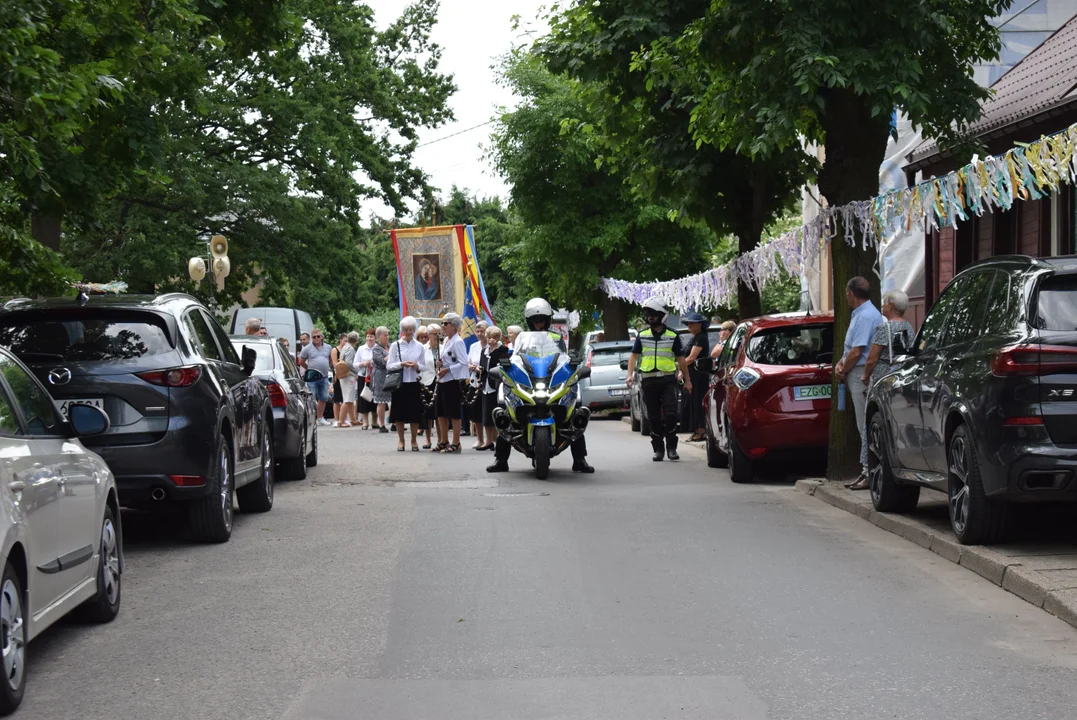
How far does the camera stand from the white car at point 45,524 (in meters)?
5.88

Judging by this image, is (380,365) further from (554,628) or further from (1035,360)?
(554,628)

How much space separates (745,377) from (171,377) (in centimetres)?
669

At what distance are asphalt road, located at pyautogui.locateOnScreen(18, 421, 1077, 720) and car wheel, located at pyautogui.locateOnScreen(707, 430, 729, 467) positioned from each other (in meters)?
5.01

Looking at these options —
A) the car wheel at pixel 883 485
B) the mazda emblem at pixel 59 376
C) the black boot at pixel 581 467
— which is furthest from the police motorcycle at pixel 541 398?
the mazda emblem at pixel 59 376

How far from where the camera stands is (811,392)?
15.2m

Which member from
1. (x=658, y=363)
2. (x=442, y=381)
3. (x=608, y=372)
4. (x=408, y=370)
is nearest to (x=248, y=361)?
(x=658, y=363)

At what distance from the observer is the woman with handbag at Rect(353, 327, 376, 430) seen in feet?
92.9


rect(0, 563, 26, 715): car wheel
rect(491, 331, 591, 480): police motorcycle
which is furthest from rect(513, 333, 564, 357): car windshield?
rect(0, 563, 26, 715): car wheel

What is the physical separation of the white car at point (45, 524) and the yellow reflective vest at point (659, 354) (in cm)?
1100

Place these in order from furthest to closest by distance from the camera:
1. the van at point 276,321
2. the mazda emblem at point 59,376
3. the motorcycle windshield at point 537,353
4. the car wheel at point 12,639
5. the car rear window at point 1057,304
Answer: the van at point 276,321 < the motorcycle windshield at point 537,353 < the mazda emblem at point 59,376 < the car rear window at point 1057,304 < the car wheel at point 12,639

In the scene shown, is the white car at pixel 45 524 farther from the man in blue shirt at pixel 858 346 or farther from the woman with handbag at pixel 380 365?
the woman with handbag at pixel 380 365

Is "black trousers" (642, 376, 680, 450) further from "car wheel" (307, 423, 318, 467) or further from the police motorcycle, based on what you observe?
"car wheel" (307, 423, 318, 467)

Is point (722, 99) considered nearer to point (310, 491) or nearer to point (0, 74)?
point (310, 491)

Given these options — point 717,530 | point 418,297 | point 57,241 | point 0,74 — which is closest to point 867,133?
point 717,530
